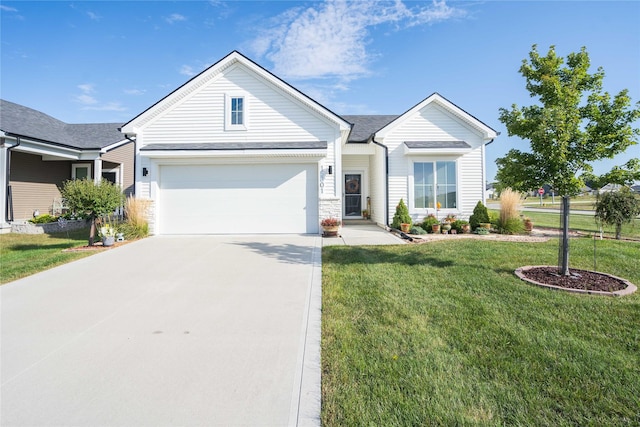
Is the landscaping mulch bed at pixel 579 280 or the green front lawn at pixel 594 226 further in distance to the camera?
the green front lawn at pixel 594 226

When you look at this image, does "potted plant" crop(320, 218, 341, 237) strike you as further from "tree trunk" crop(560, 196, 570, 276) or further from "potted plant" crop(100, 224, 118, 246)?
"potted plant" crop(100, 224, 118, 246)

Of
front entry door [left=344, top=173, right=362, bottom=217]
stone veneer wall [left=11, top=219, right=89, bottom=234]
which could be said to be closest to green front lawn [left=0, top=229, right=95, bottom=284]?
stone veneer wall [left=11, top=219, right=89, bottom=234]

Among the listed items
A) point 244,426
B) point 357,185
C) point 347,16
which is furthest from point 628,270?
point 357,185

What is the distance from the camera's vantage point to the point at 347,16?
Result: 32.2ft

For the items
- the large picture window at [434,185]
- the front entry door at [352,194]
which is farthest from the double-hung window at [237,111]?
the large picture window at [434,185]

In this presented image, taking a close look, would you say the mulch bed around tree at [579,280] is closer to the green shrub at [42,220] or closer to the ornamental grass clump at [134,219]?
the ornamental grass clump at [134,219]

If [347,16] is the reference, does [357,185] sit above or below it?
below

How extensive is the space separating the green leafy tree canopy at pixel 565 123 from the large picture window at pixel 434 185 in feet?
23.0

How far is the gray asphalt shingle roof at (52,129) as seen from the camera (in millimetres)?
13113

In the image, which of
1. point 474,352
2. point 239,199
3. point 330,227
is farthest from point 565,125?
point 239,199

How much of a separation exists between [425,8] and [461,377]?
1041 cm

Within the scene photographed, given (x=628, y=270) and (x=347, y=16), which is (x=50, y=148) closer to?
(x=347, y=16)

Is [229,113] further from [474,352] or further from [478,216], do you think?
[474,352]

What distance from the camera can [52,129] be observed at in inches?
615
